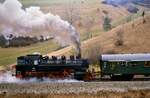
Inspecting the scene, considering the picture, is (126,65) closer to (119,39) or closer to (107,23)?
(119,39)

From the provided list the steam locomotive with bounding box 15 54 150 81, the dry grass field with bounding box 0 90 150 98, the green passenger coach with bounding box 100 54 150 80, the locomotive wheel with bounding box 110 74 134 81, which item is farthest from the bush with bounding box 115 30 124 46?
the dry grass field with bounding box 0 90 150 98

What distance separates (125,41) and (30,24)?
45.7m

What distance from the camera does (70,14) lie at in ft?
344

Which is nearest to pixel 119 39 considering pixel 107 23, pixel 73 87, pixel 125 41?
pixel 125 41

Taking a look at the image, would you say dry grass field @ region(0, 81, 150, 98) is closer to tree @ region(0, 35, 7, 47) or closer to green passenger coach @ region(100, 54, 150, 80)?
green passenger coach @ region(100, 54, 150, 80)

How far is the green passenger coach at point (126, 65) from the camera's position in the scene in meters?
54.2

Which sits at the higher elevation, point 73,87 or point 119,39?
point 119,39

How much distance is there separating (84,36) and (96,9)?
8616 mm

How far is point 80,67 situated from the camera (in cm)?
5422

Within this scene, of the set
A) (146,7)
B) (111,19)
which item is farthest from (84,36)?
(146,7)

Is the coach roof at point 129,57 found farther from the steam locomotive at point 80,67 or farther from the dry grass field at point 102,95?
the dry grass field at point 102,95

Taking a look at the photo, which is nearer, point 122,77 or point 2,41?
point 122,77

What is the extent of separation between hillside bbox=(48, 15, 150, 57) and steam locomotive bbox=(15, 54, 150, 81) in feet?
118

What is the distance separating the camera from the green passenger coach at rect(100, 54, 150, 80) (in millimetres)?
54250
